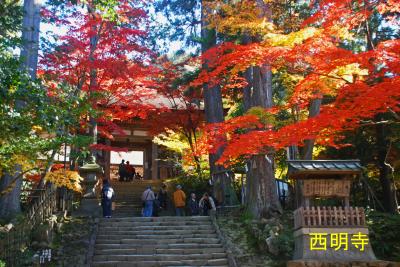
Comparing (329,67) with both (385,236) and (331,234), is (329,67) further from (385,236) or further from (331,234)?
(385,236)

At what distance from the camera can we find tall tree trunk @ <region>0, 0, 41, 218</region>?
41.9 ft

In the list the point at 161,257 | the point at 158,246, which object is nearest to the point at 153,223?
the point at 158,246

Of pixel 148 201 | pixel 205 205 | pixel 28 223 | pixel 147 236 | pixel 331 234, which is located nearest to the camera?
pixel 331 234

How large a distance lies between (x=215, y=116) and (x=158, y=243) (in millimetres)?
6645

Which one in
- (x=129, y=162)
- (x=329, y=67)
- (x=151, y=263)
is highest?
(x=329, y=67)

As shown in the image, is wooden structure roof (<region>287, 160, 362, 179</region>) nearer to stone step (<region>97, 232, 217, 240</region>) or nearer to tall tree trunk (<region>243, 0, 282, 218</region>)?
tall tree trunk (<region>243, 0, 282, 218</region>)

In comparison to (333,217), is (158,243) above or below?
below

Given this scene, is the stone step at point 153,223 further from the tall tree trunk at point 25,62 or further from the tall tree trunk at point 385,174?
the tall tree trunk at point 385,174

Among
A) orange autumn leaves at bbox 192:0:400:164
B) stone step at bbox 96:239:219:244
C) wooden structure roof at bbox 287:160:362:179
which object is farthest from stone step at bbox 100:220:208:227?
wooden structure roof at bbox 287:160:362:179

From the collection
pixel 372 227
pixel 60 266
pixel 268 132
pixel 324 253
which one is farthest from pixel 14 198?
pixel 372 227

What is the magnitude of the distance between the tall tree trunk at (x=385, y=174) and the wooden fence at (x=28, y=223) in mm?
11201

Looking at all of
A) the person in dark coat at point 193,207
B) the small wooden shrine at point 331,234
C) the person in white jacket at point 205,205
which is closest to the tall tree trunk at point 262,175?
the person in white jacket at point 205,205

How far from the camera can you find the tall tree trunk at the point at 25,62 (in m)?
12.8

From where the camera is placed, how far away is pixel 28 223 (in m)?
11.2
